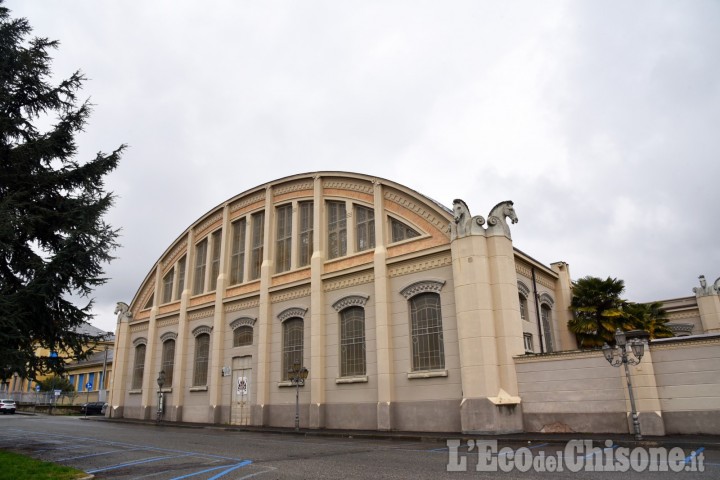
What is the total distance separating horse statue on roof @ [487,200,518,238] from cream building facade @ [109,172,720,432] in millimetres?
43

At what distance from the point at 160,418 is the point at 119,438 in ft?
37.1

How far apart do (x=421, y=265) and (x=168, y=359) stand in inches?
745

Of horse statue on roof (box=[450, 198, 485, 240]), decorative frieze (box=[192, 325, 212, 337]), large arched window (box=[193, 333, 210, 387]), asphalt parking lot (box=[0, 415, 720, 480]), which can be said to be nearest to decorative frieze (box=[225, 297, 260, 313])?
decorative frieze (box=[192, 325, 212, 337])

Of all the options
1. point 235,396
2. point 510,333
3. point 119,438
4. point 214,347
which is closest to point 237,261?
point 214,347

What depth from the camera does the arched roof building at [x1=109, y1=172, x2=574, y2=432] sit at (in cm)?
1802

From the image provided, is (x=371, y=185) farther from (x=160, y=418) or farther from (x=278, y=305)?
(x=160, y=418)

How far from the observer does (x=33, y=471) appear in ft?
31.4

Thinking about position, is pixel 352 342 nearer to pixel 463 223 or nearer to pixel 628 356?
pixel 463 223

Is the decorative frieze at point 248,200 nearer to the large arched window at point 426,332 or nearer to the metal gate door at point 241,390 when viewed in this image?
the metal gate door at point 241,390

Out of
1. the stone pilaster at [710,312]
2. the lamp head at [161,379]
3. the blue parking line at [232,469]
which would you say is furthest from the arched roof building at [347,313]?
the blue parking line at [232,469]

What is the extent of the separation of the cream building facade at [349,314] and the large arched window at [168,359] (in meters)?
0.08

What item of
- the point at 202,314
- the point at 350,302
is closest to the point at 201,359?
the point at 202,314

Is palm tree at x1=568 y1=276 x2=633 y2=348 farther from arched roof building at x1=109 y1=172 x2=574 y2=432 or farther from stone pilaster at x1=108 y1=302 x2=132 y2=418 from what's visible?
stone pilaster at x1=108 y1=302 x2=132 y2=418

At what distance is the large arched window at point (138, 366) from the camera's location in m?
32.8
